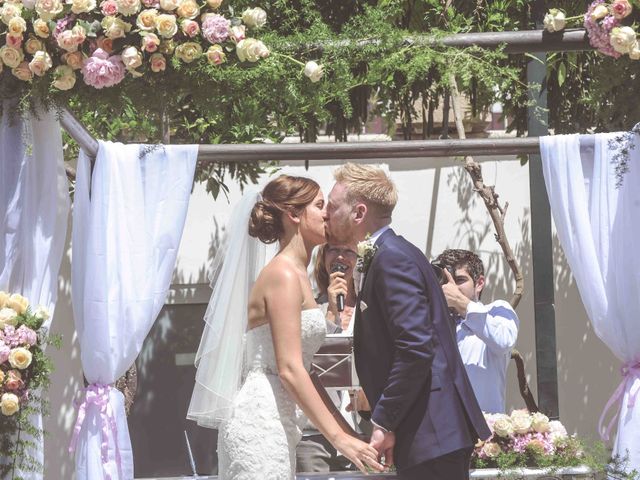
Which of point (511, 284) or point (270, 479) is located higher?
point (511, 284)

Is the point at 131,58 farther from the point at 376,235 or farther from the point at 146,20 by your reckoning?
the point at 376,235

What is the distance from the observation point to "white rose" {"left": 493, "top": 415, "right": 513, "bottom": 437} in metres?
5.53

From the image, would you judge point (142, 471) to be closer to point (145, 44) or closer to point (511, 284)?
point (511, 284)

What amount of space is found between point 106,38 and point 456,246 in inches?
157

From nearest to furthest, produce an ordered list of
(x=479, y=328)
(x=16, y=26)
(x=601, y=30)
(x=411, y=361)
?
(x=411, y=361) → (x=16, y=26) → (x=601, y=30) → (x=479, y=328)

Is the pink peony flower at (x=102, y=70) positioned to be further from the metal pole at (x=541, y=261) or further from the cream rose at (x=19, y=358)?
the metal pole at (x=541, y=261)

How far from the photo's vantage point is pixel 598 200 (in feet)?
Answer: 18.1

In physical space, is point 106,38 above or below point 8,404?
above

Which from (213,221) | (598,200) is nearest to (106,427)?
(598,200)

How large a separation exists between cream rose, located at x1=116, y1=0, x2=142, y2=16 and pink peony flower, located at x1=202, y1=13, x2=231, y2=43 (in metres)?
0.33

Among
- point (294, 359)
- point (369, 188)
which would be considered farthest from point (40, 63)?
point (294, 359)

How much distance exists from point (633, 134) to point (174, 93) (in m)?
2.17

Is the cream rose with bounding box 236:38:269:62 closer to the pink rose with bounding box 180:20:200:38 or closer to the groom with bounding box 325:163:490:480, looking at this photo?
the pink rose with bounding box 180:20:200:38

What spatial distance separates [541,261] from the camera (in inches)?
262
